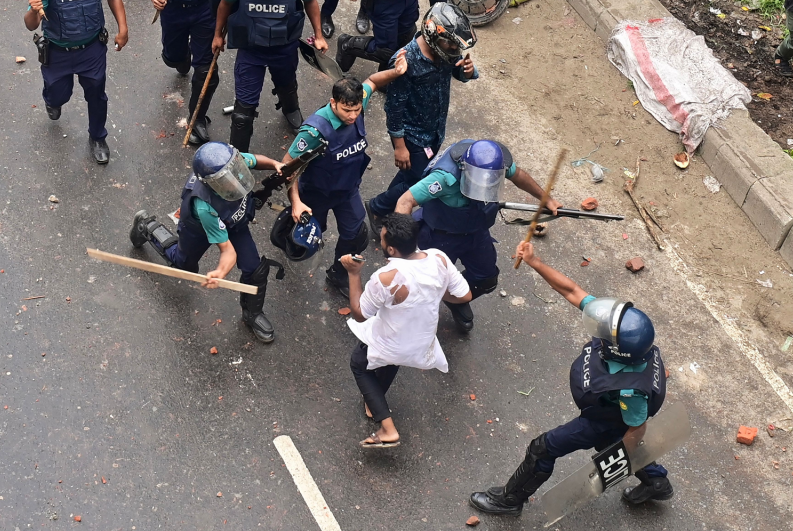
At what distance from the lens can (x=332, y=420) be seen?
4.96 m

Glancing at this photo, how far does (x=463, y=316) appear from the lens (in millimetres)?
5484

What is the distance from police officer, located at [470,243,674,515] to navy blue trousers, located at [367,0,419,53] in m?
3.48

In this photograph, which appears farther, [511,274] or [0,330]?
[511,274]

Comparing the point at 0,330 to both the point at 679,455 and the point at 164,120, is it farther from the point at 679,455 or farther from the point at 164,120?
the point at 679,455

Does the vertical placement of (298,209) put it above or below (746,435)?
above

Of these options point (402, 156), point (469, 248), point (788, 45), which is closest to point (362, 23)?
point (402, 156)

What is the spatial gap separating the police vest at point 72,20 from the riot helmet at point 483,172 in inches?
123

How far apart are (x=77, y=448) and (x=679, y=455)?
3.81m

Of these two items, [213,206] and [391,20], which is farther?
[391,20]

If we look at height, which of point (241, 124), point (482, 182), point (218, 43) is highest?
point (482, 182)

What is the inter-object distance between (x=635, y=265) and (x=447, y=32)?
241cm

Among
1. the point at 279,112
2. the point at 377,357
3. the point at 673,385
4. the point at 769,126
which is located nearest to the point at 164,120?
the point at 279,112

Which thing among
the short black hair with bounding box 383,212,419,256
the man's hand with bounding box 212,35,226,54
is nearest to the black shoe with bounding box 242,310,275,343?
the short black hair with bounding box 383,212,419,256

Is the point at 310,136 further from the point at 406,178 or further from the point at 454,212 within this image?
the point at 406,178
